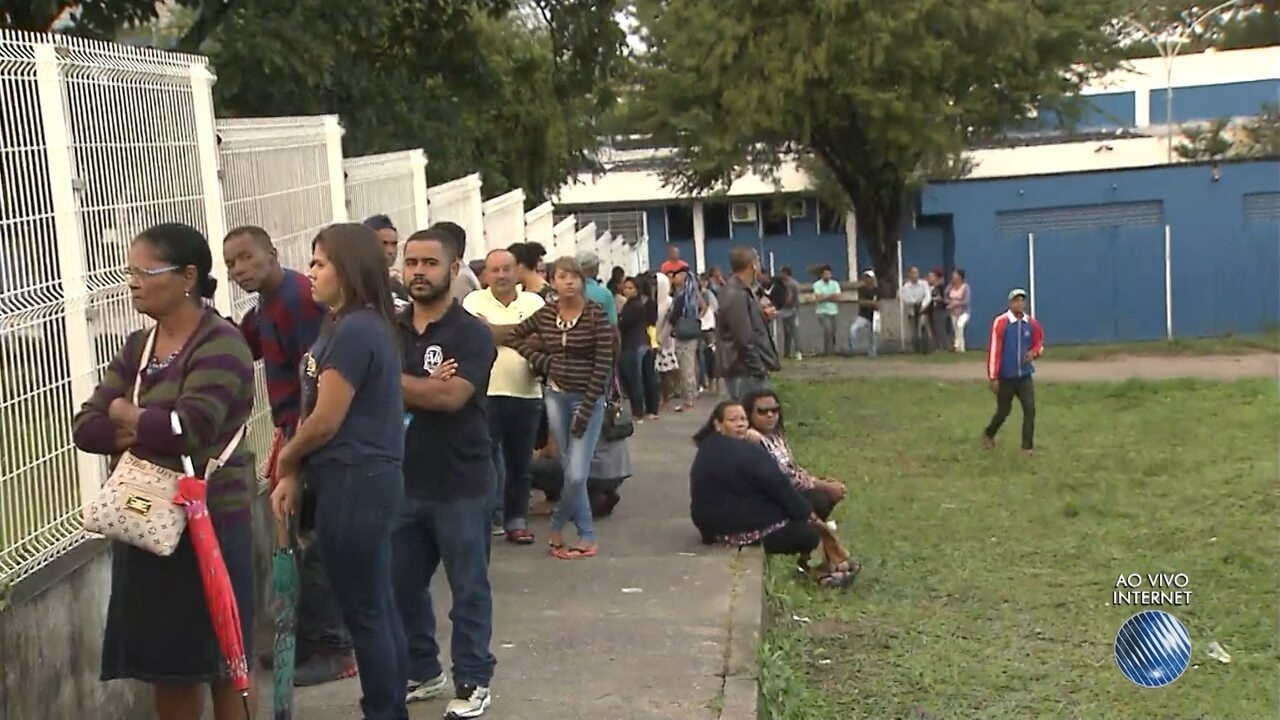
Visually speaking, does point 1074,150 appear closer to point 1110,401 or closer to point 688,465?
point 1110,401

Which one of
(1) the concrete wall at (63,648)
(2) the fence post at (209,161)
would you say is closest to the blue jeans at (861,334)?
(2) the fence post at (209,161)

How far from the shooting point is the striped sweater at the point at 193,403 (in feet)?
14.8

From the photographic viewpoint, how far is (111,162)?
5.91m

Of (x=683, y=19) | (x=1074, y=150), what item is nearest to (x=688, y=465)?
(x=683, y=19)

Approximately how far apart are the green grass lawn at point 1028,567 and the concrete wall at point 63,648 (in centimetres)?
276

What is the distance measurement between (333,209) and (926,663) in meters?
4.25

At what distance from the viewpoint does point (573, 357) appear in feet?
28.5

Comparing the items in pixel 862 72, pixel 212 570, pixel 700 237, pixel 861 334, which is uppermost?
pixel 862 72

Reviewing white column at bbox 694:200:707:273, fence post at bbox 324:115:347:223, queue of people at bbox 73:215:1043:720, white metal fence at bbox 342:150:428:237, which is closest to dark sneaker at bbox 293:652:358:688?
queue of people at bbox 73:215:1043:720

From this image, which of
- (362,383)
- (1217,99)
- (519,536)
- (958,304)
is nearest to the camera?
(362,383)

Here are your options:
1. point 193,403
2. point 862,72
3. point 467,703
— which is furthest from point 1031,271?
point 193,403

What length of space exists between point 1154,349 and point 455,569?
23.4 m

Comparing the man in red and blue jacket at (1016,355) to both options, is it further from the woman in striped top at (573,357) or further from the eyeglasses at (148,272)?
the eyeglasses at (148,272)

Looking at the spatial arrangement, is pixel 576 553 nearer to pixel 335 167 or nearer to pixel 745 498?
pixel 745 498
